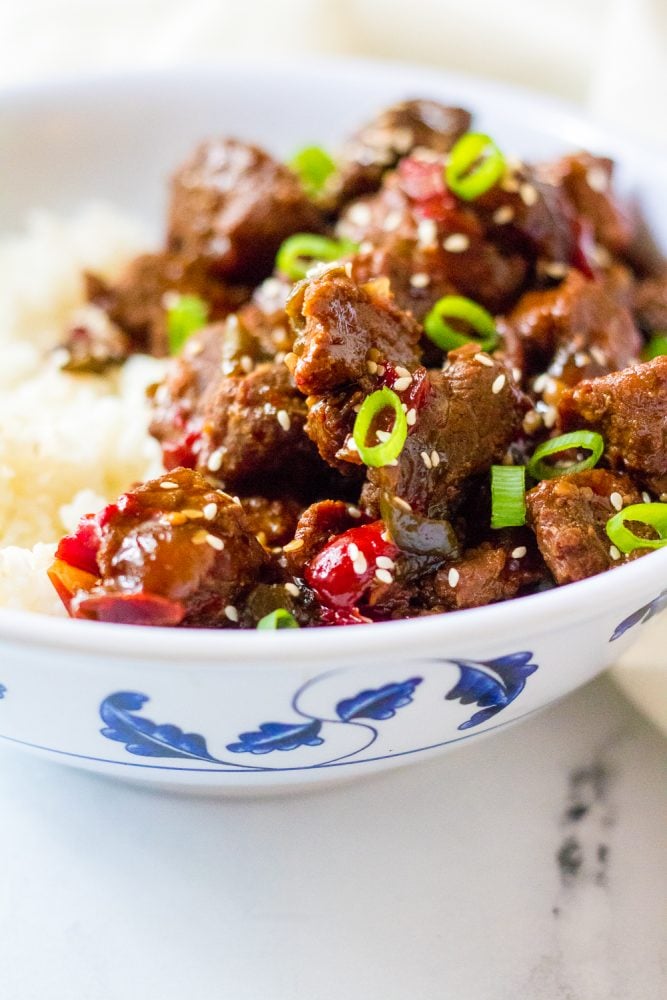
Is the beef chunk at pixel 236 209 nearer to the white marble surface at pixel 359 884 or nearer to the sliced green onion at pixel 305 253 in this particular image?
the sliced green onion at pixel 305 253

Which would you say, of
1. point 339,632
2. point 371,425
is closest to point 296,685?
point 339,632

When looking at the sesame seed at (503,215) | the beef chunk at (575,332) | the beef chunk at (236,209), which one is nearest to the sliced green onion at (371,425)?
the beef chunk at (575,332)

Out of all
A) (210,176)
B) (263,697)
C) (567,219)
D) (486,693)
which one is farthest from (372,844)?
(210,176)

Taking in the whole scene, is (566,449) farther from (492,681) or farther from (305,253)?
(305,253)

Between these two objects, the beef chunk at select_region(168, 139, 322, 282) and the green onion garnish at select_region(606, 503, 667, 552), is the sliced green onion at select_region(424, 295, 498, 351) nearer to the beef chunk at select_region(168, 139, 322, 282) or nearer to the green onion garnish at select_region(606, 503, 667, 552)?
the green onion garnish at select_region(606, 503, 667, 552)

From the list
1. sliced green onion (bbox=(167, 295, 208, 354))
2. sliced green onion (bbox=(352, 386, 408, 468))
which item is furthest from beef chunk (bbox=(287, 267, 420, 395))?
sliced green onion (bbox=(167, 295, 208, 354))

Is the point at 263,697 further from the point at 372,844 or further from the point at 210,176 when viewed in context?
the point at 210,176
